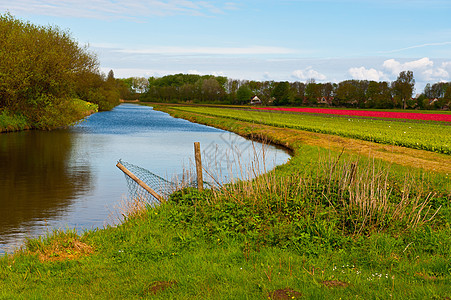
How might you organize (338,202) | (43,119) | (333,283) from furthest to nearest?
(43,119), (338,202), (333,283)

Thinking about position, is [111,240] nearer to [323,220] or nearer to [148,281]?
[148,281]

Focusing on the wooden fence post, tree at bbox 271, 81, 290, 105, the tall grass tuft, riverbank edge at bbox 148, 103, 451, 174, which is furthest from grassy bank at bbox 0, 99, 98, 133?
tree at bbox 271, 81, 290, 105

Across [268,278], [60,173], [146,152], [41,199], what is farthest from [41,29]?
[268,278]

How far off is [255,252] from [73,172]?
59.0 feet

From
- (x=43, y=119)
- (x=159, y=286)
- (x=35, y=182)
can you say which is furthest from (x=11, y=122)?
(x=159, y=286)

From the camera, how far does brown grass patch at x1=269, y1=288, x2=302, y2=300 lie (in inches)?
259

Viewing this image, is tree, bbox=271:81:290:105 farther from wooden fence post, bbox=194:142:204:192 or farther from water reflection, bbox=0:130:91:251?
wooden fence post, bbox=194:142:204:192

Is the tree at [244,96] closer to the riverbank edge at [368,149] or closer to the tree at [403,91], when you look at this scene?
the tree at [403,91]

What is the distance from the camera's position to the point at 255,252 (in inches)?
344

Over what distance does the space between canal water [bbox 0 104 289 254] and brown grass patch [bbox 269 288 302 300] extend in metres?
4.86

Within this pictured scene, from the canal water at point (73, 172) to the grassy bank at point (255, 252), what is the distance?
148cm

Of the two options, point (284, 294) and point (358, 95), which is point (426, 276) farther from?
point (358, 95)

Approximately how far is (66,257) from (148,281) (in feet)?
8.33

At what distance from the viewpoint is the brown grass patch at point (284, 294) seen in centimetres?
659
